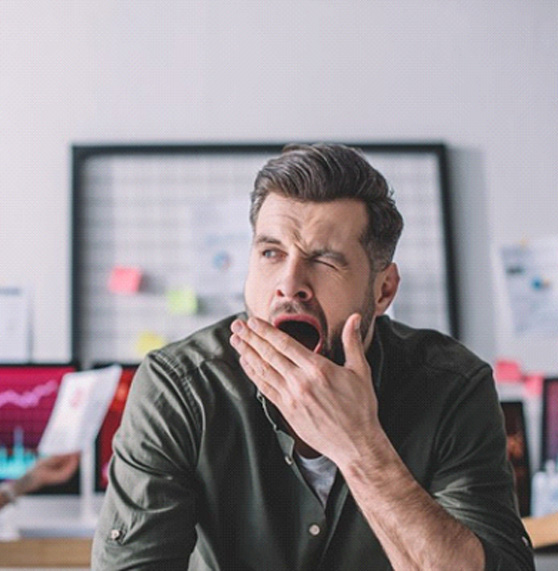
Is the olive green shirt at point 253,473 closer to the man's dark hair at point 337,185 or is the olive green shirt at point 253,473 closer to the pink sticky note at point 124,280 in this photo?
the man's dark hair at point 337,185

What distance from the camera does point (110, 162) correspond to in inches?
80.6

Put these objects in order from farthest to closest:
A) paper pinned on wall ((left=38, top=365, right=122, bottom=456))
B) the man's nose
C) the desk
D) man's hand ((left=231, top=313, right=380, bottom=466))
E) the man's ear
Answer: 1. paper pinned on wall ((left=38, top=365, right=122, bottom=456))
2. the desk
3. the man's ear
4. the man's nose
5. man's hand ((left=231, top=313, right=380, bottom=466))

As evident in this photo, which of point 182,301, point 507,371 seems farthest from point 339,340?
point 507,371

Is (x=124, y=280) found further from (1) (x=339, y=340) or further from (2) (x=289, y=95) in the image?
(1) (x=339, y=340)

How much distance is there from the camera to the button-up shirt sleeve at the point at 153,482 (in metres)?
1.15

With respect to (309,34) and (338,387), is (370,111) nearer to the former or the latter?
(309,34)

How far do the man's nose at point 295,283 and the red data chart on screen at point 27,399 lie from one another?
0.88 metres

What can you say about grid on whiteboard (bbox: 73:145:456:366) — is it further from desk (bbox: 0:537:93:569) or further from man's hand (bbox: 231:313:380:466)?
man's hand (bbox: 231:313:380:466)

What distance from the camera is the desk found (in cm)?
170

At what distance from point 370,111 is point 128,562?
4.33ft

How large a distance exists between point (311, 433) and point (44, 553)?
0.82 m

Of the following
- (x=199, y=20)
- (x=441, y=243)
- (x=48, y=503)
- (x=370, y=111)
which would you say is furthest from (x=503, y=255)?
(x=48, y=503)

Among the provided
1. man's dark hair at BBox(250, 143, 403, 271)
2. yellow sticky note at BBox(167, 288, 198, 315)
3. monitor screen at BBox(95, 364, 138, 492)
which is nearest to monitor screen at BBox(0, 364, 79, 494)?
monitor screen at BBox(95, 364, 138, 492)

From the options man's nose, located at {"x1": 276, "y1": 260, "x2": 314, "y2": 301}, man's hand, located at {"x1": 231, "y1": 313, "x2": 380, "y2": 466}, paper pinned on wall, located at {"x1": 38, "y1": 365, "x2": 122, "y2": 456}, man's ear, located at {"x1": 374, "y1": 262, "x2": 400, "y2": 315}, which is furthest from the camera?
paper pinned on wall, located at {"x1": 38, "y1": 365, "x2": 122, "y2": 456}
